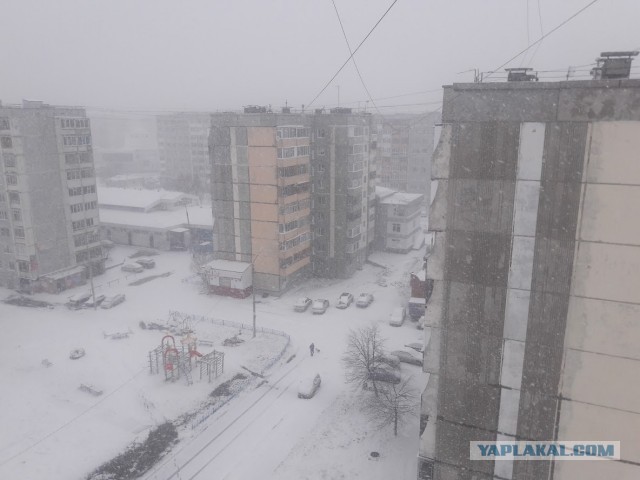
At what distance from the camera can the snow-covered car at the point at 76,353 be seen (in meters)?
31.8

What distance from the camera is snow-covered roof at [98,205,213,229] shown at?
2371 inches

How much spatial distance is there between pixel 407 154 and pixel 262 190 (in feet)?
161

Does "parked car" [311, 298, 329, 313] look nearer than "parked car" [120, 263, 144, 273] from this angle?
Yes

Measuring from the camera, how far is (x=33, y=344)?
111 feet

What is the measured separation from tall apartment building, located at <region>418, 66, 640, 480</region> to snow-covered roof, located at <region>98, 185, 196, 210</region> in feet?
195

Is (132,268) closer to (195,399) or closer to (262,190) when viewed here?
(262,190)

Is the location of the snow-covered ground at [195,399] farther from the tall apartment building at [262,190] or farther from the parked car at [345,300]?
the tall apartment building at [262,190]

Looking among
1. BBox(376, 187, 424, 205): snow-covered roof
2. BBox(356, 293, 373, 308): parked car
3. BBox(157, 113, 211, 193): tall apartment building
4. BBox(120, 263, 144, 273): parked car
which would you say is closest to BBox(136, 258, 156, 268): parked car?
BBox(120, 263, 144, 273): parked car

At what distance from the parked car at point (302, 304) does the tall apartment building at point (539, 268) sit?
25.7m

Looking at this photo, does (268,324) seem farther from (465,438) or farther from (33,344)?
(465,438)

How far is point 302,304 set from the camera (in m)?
40.3

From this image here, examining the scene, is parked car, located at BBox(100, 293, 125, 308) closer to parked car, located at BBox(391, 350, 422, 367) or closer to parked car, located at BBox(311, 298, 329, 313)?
parked car, located at BBox(311, 298, 329, 313)

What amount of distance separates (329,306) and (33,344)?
891 inches

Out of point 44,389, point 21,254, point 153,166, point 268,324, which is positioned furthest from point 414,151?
point 153,166
